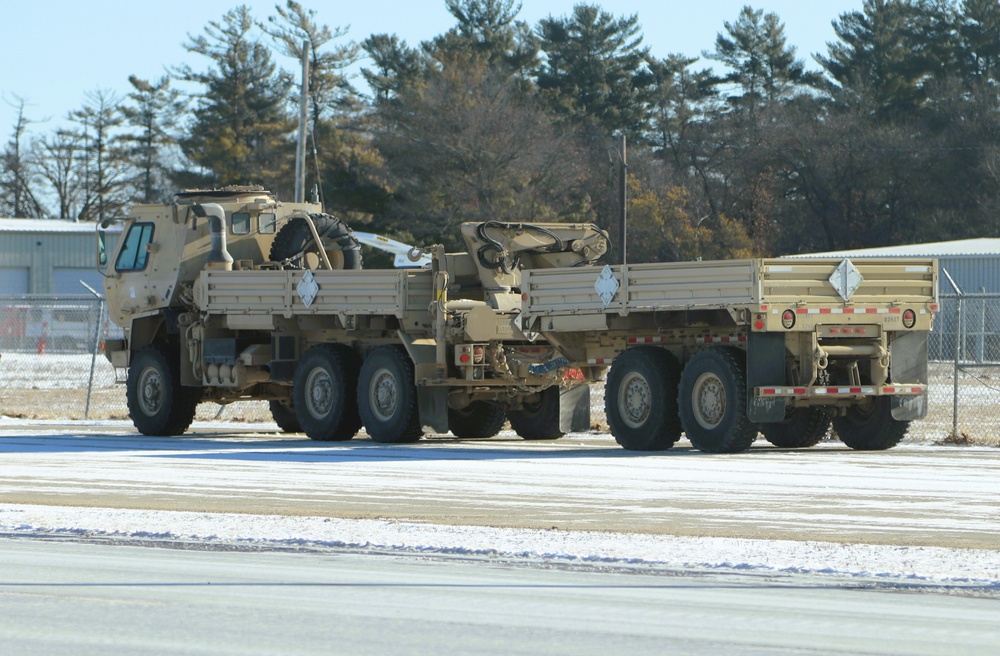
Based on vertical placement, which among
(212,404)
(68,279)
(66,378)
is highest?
(68,279)

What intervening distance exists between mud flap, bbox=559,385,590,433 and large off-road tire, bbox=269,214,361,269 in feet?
12.7

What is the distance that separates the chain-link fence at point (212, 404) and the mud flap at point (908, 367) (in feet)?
8.08

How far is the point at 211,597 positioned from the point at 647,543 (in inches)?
123

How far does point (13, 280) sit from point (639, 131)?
94.2 ft

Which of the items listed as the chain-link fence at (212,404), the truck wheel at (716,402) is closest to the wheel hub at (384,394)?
the truck wheel at (716,402)

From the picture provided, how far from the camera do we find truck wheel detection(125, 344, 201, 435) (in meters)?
24.3

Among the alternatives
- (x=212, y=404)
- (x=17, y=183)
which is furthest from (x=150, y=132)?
(x=212, y=404)

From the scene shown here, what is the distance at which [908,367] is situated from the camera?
63.7 ft

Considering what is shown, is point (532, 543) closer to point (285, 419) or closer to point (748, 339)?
point (748, 339)

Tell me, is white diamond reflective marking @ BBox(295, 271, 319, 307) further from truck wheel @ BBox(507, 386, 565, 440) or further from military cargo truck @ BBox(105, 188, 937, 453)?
truck wheel @ BBox(507, 386, 565, 440)

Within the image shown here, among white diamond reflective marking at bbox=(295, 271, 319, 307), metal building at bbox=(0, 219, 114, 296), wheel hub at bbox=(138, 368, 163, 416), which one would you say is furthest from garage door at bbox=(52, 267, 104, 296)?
white diamond reflective marking at bbox=(295, 271, 319, 307)

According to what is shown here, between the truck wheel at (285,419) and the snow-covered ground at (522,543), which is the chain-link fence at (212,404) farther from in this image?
the snow-covered ground at (522,543)

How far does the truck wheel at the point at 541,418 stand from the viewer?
22.8 metres

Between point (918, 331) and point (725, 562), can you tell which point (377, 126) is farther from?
point (725, 562)
